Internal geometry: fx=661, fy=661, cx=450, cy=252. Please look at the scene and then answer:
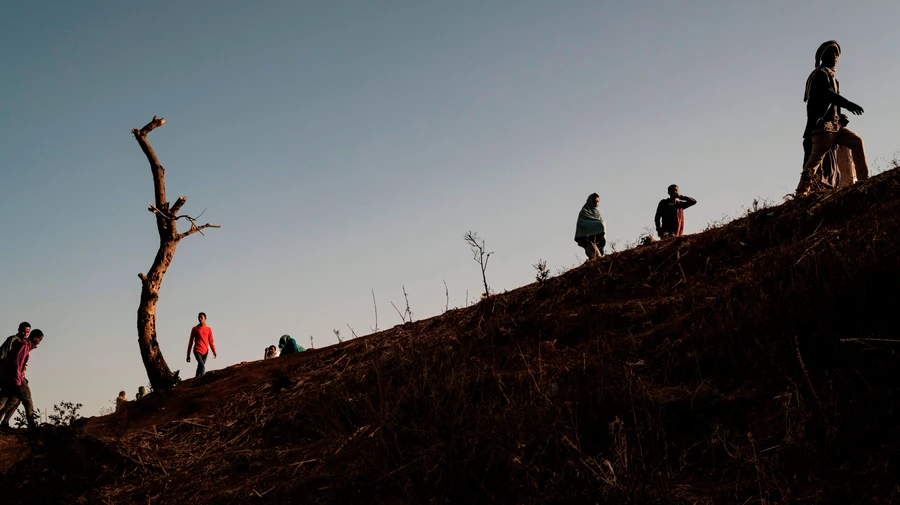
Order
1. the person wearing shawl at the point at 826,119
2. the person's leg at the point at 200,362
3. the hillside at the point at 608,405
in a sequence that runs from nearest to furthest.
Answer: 1. the hillside at the point at 608,405
2. the person wearing shawl at the point at 826,119
3. the person's leg at the point at 200,362

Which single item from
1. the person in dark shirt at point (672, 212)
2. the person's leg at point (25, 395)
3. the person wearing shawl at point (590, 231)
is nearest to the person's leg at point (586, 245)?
the person wearing shawl at point (590, 231)

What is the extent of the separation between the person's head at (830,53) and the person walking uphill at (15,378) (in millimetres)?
11848

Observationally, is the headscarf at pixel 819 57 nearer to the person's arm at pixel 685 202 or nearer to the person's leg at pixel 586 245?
the person's arm at pixel 685 202

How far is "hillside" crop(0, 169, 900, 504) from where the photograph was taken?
3928mm

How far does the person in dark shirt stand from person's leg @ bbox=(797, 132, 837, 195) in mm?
2751

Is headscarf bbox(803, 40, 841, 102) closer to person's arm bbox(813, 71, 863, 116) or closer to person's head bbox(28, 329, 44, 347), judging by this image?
person's arm bbox(813, 71, 863, 116)

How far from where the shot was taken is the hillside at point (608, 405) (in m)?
3.93

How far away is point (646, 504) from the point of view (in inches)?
138

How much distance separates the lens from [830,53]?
7.86 m

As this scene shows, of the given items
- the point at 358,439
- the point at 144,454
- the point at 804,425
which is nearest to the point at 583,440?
the point at 804,425

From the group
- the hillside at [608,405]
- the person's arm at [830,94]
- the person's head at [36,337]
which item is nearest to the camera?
the hillside at [608,405]

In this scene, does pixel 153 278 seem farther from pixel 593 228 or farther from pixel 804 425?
pixel 804 425

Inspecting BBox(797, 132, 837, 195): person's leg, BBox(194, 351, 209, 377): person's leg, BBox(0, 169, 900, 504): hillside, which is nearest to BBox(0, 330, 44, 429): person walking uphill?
BBox(0, 169, 900, 504): hillside

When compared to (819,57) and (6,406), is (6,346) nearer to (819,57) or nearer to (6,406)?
(6,406)
